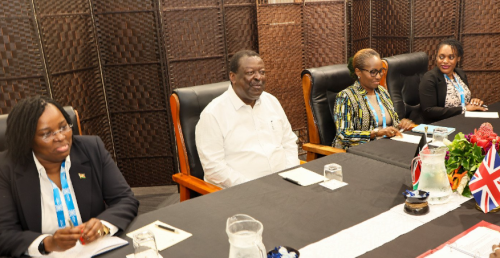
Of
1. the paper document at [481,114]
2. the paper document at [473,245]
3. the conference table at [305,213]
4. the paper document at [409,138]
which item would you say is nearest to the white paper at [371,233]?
the conference table at [305,213]

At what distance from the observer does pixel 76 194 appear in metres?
1.69

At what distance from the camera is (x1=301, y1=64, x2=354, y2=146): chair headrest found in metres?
2.80

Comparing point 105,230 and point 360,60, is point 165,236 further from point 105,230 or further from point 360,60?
point 360,60

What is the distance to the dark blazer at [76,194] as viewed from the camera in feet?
4.83

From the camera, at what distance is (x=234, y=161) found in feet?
7.64

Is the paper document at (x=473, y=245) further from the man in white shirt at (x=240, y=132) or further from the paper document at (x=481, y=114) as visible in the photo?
the paper document at (x=481, y=114)

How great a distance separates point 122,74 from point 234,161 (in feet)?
6.39

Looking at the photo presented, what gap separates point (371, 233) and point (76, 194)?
1133 mm

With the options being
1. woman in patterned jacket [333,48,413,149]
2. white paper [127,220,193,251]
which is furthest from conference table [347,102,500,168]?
white paper [127,220,193,251]

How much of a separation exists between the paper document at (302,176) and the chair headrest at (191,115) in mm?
612

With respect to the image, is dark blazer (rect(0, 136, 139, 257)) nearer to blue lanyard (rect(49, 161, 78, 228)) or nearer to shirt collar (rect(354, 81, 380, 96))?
blue lanyard (rect(49, 161, 78, 228))

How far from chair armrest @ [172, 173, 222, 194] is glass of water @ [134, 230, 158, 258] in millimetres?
815

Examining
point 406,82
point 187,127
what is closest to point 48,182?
point 187,127

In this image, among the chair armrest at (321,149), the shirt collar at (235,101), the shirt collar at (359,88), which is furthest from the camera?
the shirt collar at (359,88)
